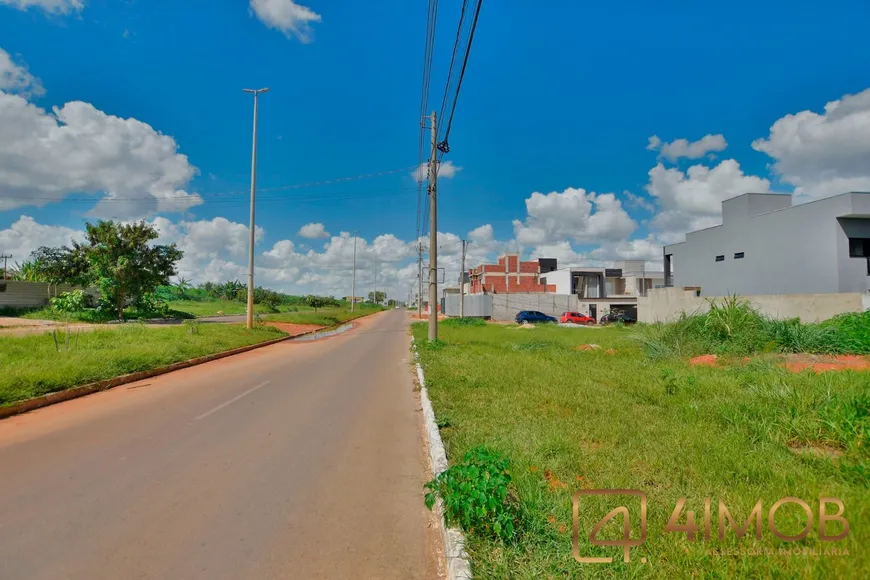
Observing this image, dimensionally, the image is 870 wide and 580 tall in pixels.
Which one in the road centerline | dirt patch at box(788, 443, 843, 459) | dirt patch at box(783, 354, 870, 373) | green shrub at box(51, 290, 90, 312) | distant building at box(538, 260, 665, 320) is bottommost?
the road centerline

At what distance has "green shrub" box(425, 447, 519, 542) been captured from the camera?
10.3ft

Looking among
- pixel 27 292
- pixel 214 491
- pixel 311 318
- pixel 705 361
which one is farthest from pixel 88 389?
pixel 27 292

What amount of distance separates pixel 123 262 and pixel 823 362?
1396 inches

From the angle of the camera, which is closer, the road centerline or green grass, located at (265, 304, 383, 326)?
the road centerline

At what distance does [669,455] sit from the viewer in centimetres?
464

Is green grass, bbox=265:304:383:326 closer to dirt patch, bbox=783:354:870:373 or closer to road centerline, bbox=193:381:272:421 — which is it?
road centerline, bbox=193:381:272:421

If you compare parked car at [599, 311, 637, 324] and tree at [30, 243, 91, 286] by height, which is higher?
tree at [30, 243, 91, 286]

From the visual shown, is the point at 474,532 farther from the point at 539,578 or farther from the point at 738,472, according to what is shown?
the point at 738,472

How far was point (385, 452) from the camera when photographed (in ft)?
18.4

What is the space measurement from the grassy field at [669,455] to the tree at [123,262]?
96.1 feet

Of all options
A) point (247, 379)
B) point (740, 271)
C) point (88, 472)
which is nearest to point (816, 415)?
point (88, 472)

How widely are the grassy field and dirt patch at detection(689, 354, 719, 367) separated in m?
1.81

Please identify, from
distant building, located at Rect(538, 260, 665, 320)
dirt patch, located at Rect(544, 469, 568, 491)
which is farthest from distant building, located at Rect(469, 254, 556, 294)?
dirt patch, located at Rect(544, 469, 568, 491)

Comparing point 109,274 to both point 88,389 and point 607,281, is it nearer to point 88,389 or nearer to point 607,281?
point 88,389
